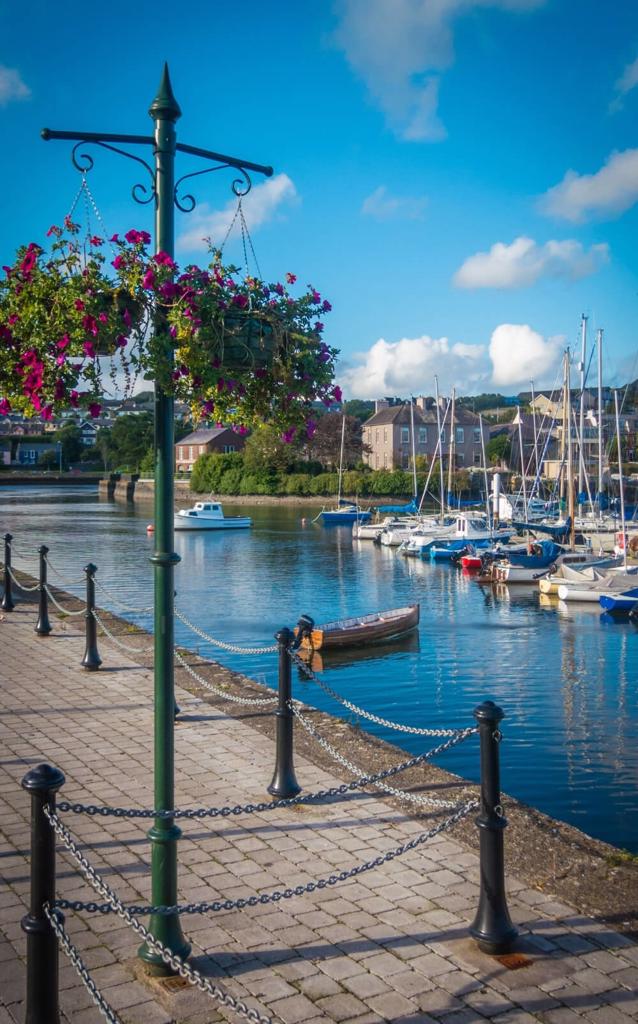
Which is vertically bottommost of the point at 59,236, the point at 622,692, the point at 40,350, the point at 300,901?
the point at 622,692

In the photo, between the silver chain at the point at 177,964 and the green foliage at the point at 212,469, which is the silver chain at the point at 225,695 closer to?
the silver chain at the point at 177,964

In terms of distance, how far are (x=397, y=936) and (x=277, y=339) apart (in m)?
3.52

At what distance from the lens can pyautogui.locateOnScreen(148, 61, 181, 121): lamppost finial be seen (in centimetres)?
511

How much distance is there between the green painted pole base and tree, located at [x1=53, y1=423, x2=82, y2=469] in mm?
158496

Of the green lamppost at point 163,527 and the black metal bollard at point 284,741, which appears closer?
the green lamppost at point 163,527

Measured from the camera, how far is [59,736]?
30.6ft

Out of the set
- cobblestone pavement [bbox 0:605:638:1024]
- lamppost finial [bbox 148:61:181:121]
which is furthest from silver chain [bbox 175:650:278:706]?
lamppost finial [bbox 148:61:181:121]

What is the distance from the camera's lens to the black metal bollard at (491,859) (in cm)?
502

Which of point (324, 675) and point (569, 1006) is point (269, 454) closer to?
point (324, 675)

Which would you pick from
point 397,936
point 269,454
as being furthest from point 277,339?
point 269,454

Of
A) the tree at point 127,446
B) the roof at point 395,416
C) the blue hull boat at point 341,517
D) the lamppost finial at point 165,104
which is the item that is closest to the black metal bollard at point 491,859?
the lamppost finial at point 165,104

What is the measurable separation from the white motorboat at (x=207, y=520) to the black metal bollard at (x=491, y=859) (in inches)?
2560

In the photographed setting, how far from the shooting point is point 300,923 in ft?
17.8

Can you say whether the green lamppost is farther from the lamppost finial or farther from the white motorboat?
the white motorboat
